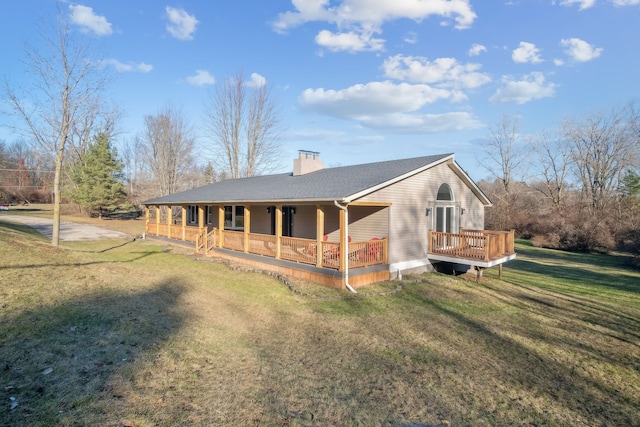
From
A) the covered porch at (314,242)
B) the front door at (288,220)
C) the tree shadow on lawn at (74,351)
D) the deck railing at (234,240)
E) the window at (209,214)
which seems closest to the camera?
the tree shadow on lawn at (74,351)

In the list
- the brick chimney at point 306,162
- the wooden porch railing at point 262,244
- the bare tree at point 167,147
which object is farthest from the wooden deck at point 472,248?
the bare tree at point 167,147

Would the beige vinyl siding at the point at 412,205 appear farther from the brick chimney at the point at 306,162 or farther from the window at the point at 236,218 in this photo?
the window at the point at 236,218

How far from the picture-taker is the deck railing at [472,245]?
38.2ft

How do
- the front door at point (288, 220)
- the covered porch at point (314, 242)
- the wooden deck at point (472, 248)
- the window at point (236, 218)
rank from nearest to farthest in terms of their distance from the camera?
the covered porch at point (314, 242) → the wooden deck at point (472, 248) → the front door at point (288, 220) → the window at point (236, 218)

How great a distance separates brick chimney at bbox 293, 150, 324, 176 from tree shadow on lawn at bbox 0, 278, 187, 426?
36.1 feet

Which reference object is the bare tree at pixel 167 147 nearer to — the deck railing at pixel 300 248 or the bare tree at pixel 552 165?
the deck railing at pixel 300 248

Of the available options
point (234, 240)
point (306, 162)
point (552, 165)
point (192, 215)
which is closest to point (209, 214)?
point (192, 215)

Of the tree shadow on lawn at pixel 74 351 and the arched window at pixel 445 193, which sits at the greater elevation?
the arched window at pixel 445 193

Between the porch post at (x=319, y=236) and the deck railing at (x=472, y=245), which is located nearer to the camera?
the porch post at (x=319, y=236)

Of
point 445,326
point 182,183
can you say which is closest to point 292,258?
point 445,326

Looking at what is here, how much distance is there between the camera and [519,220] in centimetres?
3300

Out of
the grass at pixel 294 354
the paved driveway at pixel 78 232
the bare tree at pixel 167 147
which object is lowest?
the grass at pixel 294 354

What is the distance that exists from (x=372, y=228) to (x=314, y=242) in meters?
2.48

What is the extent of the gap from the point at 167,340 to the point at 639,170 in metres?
39.3
